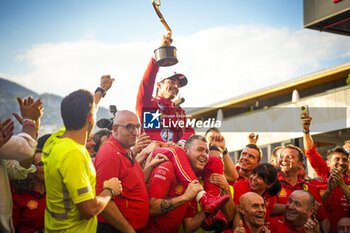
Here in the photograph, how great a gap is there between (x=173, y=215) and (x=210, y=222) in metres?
0.37

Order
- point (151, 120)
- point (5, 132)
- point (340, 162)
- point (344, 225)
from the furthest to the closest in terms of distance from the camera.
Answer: point (340, 162) → point (344, 225) → point (151, 120) → point (5, 132)

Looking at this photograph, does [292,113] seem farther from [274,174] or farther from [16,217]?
[16,217]

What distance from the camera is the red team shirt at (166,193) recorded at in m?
3.70

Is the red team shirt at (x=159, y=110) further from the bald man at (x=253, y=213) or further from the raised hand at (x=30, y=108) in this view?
the raised hand at (x=30, y=108)

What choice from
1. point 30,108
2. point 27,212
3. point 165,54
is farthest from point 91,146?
point 30,108

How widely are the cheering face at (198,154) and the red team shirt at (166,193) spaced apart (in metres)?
0.28

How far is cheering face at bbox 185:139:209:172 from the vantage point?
4004mm

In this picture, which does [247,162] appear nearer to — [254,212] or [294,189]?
[294,189]

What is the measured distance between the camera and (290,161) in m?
5.37

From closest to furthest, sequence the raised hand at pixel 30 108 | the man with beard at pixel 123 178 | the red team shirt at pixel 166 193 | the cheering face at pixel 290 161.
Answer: the raised hand at pixel 30 108
the man with beard at pixel 123 178
the red team shirt at pixel 166 193
the cheering face at pixel 290 161

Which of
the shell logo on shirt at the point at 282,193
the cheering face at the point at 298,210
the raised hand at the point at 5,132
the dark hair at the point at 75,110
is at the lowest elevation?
the cheering face at the point at 298,210

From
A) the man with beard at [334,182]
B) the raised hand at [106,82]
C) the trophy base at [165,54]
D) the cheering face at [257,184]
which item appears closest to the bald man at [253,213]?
the cheering face at [257,184]

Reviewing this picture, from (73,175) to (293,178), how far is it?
364 cm

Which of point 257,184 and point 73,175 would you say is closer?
point 73,175
